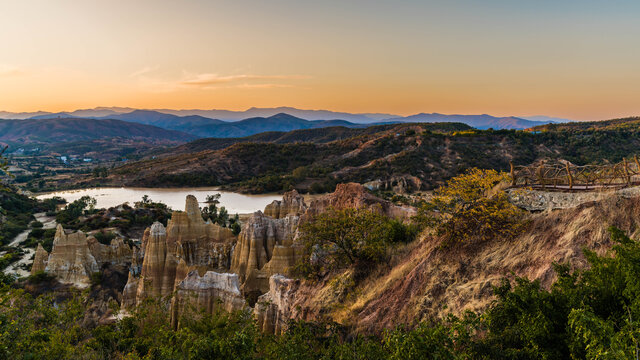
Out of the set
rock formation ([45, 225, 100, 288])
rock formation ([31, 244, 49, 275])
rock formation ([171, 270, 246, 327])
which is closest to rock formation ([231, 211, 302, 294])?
rock formation ([171, 270, 246, 327])

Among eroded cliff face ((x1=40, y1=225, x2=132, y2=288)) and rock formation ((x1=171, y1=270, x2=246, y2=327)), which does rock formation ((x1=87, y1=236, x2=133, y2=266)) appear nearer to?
eroded cliff face ((x1=40, y1=225, x2=132, y2=288))

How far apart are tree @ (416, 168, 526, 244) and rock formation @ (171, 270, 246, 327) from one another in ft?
30.6

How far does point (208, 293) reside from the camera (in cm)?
1692

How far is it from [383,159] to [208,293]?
2997 inches

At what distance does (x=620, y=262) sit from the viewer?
7.46 meters

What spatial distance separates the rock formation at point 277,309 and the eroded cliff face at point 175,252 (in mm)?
8032

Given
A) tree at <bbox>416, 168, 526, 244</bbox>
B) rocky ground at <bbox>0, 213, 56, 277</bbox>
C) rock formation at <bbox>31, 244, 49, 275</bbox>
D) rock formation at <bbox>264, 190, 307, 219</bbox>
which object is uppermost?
tree at <bbox>416, 168, 526, 244</bbox>

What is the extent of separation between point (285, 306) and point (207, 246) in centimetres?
1367

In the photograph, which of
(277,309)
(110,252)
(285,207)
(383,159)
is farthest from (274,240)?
(383,159)

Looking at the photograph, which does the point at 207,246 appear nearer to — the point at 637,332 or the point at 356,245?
the point at 356,245

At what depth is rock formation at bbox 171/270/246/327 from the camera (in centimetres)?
1628

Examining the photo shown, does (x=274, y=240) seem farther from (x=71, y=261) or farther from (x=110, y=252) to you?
(x=71, y=261)

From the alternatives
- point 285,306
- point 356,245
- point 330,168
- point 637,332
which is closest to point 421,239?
point 356,245

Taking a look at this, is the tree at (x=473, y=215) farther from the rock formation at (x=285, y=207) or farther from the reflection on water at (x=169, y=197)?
the reflection on water at (x=169, y=197)
